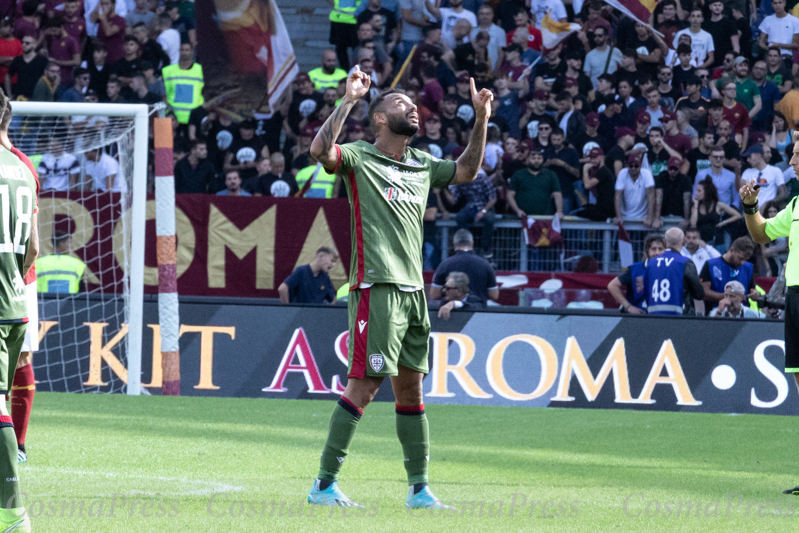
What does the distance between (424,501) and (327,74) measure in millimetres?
12878

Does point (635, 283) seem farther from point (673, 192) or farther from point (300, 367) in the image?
point (300, 367)

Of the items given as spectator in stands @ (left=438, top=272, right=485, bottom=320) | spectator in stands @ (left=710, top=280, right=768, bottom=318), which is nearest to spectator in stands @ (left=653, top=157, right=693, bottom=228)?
spectator in stands @ (left=710, top=280, right=768, bottom=318)

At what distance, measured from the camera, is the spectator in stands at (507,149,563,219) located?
1528 centimetres

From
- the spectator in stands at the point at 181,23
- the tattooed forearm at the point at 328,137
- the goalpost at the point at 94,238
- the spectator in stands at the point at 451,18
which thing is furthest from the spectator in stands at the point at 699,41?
the tattooed forearm at the point at 328,137

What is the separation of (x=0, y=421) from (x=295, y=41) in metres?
16.0

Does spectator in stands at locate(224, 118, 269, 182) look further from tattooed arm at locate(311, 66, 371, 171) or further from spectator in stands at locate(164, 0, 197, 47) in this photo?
tattooed arm at locate(311, 66, 371, 171)

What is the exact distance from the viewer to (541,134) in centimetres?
1619

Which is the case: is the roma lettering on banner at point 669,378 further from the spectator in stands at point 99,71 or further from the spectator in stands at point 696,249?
the spectator in stands at point 99,71

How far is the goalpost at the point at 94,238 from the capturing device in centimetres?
1134

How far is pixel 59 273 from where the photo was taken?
513 inches

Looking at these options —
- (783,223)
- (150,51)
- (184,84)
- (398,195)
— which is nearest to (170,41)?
(150,51)

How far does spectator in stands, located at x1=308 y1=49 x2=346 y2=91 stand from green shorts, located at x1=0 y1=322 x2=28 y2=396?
1280 centimetres

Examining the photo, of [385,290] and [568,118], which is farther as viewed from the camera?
[568,118]

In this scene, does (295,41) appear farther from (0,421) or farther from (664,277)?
(0,421)
